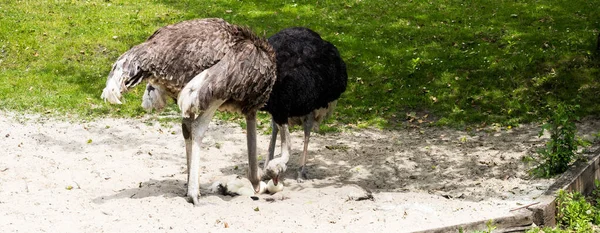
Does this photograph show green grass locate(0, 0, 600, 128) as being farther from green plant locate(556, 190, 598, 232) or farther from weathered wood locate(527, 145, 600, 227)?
green plant locate(556, 190, 598, 232)

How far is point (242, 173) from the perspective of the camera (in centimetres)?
927

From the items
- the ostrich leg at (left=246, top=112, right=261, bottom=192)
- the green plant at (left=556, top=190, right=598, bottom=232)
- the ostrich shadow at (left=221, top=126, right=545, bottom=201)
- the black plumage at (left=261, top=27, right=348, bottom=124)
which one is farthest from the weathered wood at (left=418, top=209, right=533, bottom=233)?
the black plumage at (left=261, top=27, right=348, bottom=124)

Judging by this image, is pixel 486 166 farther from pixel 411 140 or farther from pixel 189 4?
pixel 189 4

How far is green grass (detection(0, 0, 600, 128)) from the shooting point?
39.0 ft

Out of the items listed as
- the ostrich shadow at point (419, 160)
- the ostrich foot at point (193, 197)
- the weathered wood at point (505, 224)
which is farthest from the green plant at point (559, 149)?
the ostrich foot at point (193, 197)

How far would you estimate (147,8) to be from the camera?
16.8 m

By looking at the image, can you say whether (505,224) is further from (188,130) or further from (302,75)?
(188,130)

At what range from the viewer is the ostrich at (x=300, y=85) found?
8422 mm

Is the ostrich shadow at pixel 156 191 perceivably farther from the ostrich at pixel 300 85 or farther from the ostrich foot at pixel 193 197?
the ostrich at pixel 300 85

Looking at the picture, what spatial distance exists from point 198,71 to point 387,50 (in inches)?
300

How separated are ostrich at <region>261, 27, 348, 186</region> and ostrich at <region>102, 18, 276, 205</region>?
755mm

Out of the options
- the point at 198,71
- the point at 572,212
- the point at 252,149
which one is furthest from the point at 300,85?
the point at 572,212

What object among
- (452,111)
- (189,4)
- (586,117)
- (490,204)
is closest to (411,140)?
(452,111)

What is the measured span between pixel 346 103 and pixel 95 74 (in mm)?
4231
